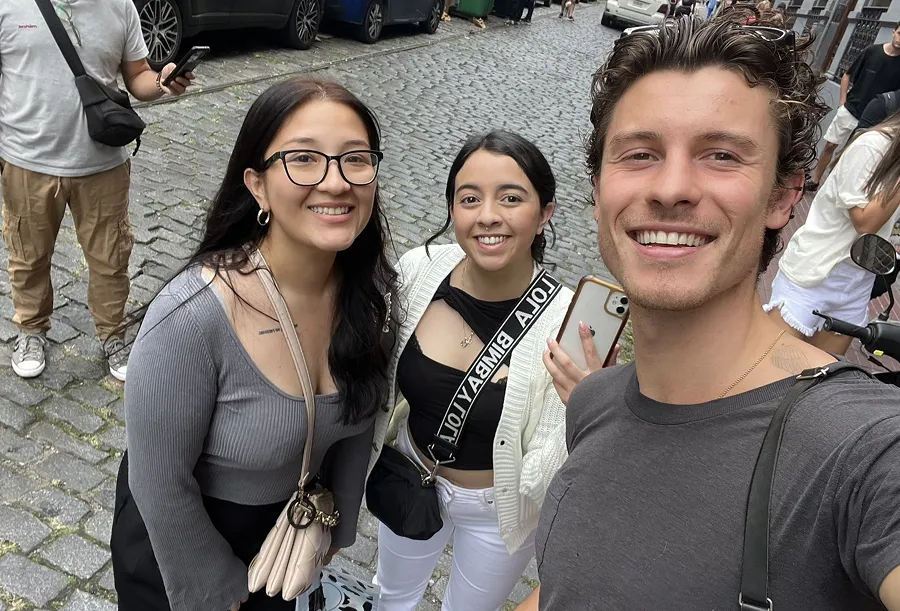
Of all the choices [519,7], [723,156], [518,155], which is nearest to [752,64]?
[723,156]

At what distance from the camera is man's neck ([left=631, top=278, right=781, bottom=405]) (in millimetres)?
1164

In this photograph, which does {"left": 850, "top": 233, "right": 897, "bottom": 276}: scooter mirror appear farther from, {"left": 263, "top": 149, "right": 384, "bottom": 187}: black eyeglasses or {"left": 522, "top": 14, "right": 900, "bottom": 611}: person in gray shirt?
{"left": 263, "top": 149, "right": 384, "bottom": 187}: black eyeglasses

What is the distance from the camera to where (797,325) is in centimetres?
372

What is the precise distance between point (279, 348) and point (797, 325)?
323 centimetres

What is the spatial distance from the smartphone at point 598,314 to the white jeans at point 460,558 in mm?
666

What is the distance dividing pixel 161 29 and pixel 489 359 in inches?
288

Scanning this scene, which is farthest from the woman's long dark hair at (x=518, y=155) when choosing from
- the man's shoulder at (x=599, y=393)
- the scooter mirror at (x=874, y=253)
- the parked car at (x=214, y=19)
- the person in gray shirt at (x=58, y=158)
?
the parked car at (x=214, y=19)

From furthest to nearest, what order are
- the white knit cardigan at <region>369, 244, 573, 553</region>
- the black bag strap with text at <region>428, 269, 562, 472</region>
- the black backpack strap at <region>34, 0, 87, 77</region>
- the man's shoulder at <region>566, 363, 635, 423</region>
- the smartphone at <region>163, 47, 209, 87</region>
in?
the smartphone at <region>163, 47, 209, 87</region>, the black backpack strap at <region>34, 0, 87, 77</region>, the black bag strap with text at <region>428, 269, 562, 472</region>, the white knit cardigan at <region>369, 244, 573, 553</region>, the man's shoulder at <region>566, 363, 635, 423</region>

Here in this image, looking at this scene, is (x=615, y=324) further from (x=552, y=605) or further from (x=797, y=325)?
(x=797, y=325)

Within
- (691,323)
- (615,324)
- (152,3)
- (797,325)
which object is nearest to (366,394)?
(615,324)

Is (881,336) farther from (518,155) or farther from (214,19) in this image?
(214,19)

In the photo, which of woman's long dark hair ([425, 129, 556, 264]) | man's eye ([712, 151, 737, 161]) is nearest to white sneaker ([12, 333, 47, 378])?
woman's long dark hair ([425, 129, 556, 264])

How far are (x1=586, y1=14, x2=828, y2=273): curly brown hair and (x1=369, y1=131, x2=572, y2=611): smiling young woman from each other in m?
0.84

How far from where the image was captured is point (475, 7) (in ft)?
60.0
